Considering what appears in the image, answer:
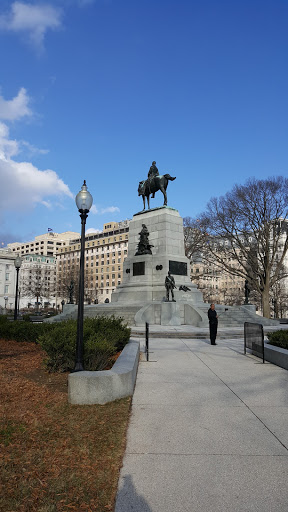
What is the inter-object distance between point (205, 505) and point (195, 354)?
9.38 m

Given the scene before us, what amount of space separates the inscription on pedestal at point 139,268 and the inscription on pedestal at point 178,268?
2.24 metres

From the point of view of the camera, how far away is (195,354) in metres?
12.4

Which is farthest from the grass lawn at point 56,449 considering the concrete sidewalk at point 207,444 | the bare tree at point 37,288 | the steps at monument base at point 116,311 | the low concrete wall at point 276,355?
the bare tree at point 37,288

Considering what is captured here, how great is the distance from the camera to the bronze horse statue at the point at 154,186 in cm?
2930

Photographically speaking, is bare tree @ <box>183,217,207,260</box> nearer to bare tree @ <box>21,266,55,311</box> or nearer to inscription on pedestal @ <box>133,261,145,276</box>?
inscription on pedestal @ <box>133,261,145,276</box>

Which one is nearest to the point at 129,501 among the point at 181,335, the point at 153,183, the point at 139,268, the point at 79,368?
the point at 79,368

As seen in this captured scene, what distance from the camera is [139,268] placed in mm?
28250

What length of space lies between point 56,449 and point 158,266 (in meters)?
23.3

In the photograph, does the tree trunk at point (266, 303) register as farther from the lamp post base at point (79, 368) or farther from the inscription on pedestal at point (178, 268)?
the lamp post base at point (79, 368)

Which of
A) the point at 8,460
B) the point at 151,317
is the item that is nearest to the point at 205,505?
the point at 8,460

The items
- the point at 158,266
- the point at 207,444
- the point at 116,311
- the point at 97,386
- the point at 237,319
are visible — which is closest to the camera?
the point at 207,444

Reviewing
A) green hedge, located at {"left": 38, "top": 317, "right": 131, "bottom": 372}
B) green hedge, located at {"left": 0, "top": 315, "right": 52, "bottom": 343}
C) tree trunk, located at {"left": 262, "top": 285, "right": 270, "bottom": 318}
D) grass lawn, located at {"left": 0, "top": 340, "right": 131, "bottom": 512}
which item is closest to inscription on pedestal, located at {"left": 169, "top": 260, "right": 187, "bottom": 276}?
tree trunk, located at {"left": 262, "top": 285, "right": 270, "bottom": 318}

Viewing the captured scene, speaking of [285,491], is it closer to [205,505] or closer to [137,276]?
[205,505]

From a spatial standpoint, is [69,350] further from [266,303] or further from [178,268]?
[266,303]
